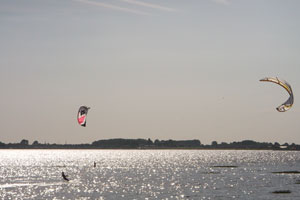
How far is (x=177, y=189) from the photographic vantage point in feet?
287

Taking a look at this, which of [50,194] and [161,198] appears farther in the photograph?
[50,194]

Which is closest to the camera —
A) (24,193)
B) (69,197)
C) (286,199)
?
(286,199)

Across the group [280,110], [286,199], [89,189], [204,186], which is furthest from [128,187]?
[280,110]

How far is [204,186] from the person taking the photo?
92688 mm

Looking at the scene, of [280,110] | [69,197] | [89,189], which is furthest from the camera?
[89,189]

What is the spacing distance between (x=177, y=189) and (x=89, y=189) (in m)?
15.0

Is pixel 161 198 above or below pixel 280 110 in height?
below

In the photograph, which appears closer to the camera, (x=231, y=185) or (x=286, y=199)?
(x=286, y=199)

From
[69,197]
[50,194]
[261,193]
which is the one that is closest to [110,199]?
[69,197]

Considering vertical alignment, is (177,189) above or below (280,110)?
below

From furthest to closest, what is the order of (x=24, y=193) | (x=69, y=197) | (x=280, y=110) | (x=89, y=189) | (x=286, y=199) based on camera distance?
(x=89, y=189)
(x=24, y=193)
(x=69, y=197)
(x=286, y=199)
(x=280, y=110)

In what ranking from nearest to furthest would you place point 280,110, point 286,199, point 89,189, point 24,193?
point 280,110 < point 286,199 < point 24,193 < point 89,189

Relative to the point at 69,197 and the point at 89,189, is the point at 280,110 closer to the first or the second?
the point at 69,197

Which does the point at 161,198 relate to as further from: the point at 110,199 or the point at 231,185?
the point at 231,185
